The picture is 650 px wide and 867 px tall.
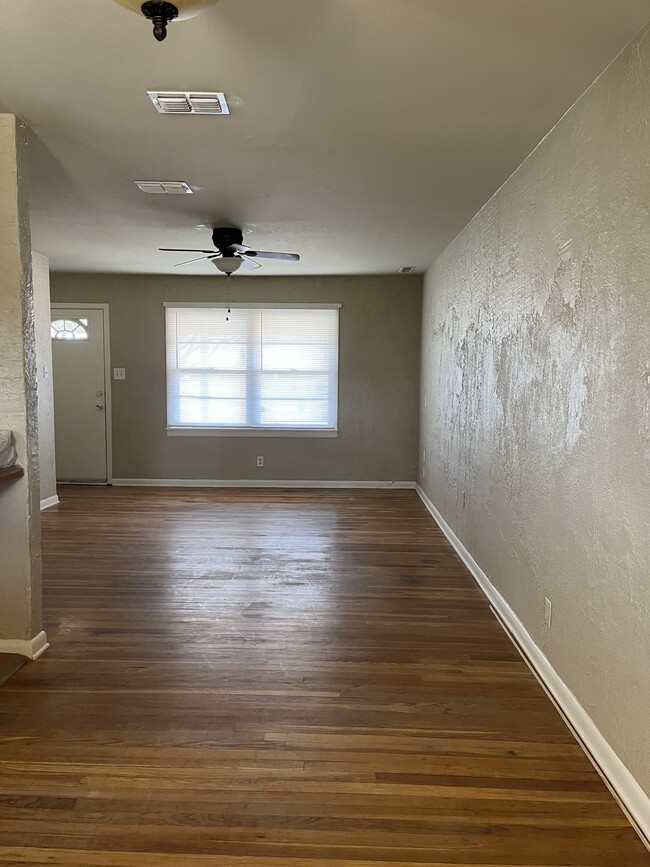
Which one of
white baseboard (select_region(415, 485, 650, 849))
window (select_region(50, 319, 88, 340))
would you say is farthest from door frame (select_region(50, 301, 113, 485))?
white baseboard (select_region(415, 485, 650, 849))

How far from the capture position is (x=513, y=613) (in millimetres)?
3051

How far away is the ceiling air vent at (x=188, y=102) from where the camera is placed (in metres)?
2.27

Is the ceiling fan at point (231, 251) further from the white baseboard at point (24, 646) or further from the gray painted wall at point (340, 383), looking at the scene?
the white baseboard at point (24, 646)

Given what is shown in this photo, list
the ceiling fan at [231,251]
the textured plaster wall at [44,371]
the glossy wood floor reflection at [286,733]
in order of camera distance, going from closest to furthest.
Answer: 1. the glossy wood floor reflection at [286,733]
2. the ceiling fan at [231,251]
3. the textured plaster wall at [44,371]

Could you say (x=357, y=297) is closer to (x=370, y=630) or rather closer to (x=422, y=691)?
(x=370, y=630)

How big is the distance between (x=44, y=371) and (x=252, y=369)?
2222 mm

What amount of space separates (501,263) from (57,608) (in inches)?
128

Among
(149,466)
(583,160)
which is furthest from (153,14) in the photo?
(149,466)

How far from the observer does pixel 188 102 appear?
2330 millimetres

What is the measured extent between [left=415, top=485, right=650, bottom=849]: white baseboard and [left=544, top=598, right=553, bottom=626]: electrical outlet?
17cm

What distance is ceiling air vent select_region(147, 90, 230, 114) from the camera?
2.27 meters

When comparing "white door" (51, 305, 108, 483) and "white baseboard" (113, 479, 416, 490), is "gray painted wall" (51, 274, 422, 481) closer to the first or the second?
"white baseboard" (113, 479, 416, 490)

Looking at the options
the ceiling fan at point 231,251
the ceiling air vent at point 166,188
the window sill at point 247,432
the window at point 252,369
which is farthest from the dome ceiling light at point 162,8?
the window sill at point 247,432

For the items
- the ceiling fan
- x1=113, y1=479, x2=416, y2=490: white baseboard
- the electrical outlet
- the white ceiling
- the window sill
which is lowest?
x1=113, y1=479, x2=416, y2=490: white baseboard
